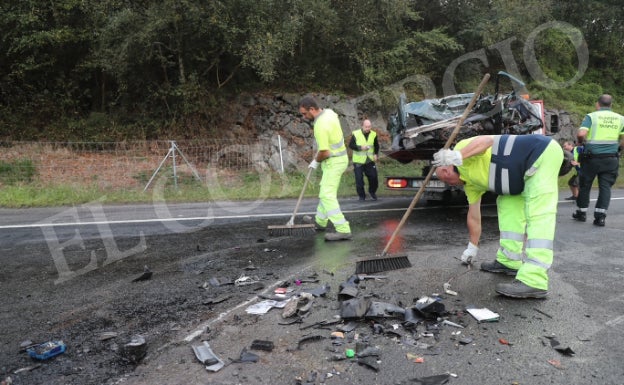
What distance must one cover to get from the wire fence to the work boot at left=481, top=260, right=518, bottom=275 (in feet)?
29.9

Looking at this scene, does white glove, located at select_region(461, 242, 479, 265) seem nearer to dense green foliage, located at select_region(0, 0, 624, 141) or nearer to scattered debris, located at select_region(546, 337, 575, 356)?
scattered debris, located at select_region(546, 337, 575, 356)

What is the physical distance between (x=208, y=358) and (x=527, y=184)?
113 inches

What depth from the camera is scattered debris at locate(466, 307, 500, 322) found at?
3.28 metres

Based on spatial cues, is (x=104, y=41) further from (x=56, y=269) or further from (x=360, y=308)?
(x=360, y=308)

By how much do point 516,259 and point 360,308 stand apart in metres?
1.83

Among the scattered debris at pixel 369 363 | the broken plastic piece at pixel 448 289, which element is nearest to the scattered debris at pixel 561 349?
the broken plastic piece at pixel 448 289

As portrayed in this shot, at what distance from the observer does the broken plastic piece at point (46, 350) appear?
2867mm

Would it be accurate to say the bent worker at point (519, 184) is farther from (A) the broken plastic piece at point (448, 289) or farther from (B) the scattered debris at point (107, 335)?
(B) the scattered debris at point (107, 335)

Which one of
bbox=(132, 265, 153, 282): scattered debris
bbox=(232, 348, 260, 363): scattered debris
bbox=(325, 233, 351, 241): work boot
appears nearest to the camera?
bbox=(232, 348, 260, 363): scattered debris

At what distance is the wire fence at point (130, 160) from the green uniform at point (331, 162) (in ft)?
22.3

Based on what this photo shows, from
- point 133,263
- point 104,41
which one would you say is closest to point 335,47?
point 104,41

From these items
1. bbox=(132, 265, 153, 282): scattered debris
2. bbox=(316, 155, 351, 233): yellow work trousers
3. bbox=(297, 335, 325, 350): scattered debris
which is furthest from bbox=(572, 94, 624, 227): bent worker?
bbox=(132, 265, 153, 282): scattered debris

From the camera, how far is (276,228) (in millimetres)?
6258

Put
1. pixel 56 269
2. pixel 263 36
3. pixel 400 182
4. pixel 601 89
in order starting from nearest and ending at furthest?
pixel 56 269
pixel 400 182
pixel 263 36
pixel 601 89
